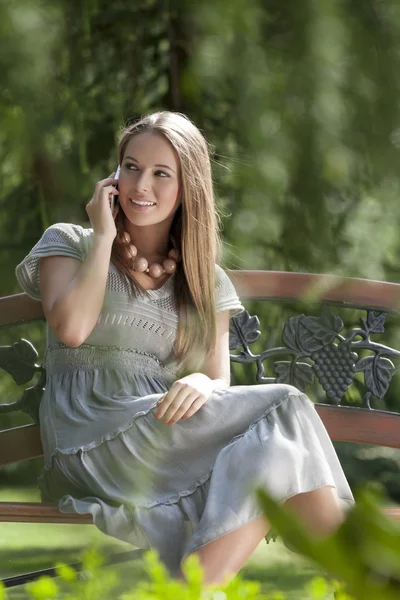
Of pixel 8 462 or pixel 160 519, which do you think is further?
pixel 8 462

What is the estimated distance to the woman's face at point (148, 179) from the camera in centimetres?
147

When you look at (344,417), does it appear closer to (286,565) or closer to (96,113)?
(286,565)

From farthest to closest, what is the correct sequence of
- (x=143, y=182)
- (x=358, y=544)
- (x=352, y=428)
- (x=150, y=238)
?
(x=352, y=428) < (x=150, y=238) < (x=143, y=182) < (x=358, y=544)

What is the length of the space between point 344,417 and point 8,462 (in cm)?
67

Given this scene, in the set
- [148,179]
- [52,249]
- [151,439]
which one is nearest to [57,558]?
[151,439]

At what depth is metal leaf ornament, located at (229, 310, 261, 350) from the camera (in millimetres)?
1933

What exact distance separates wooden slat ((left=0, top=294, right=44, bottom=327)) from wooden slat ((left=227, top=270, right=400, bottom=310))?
15.5 inches

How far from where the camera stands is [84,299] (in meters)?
1.38

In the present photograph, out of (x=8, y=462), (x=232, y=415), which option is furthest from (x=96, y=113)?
(x=232, y=415)

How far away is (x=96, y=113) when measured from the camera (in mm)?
2104

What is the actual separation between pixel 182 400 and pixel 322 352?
2.19ft

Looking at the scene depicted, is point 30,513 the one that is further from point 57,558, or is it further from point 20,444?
point 20,444

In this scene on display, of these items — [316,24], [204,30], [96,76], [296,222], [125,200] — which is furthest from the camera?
[96,76]

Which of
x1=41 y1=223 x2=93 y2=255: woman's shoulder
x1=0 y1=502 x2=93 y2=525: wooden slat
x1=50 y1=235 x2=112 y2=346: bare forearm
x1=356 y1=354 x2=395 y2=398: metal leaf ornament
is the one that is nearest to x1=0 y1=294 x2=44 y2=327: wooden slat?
x1=41 y1=223 x2=93 y2=255: woman's shoulder
